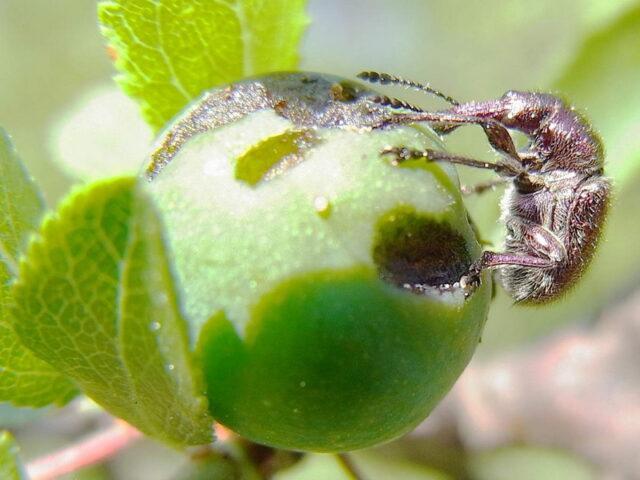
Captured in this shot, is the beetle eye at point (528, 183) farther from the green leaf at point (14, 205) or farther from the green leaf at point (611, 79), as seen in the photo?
the green leaf at point (14, 205)

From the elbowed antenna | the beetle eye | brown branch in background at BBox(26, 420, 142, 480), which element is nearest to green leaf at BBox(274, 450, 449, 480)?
brown branch in background at BBox(26, 420, 142, 480)

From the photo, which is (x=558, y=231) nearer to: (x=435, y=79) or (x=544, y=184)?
(x=544, y=184)

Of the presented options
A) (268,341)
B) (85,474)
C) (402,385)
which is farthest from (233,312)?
(85,474)

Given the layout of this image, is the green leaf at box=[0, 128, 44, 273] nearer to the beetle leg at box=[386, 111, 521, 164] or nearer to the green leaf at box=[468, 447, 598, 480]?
the beetle leg at box=[386, 111, 521, 164]

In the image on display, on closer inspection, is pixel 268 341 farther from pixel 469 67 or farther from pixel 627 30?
pixel 469 67

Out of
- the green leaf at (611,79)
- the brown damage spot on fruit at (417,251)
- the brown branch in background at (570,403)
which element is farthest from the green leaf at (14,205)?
the green leaf at (611,79)

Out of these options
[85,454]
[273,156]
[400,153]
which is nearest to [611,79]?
[400,153]
